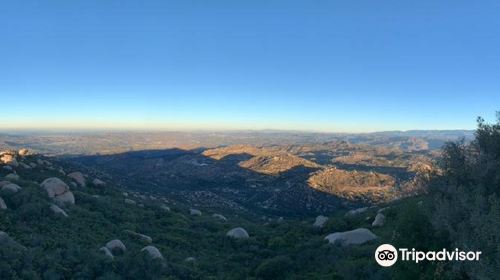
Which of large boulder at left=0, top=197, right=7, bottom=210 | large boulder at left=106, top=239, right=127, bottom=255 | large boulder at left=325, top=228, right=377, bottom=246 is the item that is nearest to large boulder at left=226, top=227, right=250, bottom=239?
large boulder at left=325, top=228, right=377, bottom=246

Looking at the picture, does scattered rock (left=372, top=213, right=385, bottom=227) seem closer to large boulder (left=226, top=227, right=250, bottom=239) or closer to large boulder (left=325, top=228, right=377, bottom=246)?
large boulder (left=325, top=228, right=377, bottom=246)

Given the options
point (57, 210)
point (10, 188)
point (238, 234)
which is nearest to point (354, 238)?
point (238, 234)

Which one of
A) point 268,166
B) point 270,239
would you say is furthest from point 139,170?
point 270,239

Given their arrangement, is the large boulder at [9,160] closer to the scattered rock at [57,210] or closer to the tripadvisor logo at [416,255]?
the scattered rock at [57,210]

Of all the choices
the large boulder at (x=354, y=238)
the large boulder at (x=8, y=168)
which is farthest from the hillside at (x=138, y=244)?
the large boulder at (x=354, y=238)

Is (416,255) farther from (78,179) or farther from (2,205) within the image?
(78,179)

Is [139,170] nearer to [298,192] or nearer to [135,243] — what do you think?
[298,192]
